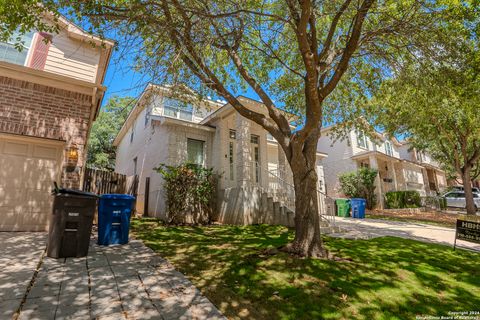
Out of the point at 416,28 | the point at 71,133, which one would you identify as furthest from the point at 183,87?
the point at 416,28

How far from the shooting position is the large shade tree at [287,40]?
516 cm

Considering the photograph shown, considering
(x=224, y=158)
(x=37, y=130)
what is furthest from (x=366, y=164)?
(x=37, y=130)

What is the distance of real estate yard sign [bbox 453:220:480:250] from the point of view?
6.12 m

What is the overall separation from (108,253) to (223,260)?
8.03ft

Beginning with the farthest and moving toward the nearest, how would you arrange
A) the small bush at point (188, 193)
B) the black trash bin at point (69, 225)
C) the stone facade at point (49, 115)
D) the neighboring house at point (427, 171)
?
the neighboring house at point (427, 171) → the small bush at point (188, 193) → the stone facade at point (49, 115) → the black trash bin at point (69, 225)

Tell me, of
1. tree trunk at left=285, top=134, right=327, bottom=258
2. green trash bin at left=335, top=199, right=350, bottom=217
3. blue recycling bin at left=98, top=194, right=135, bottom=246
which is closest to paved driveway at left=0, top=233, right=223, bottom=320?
blue recycling bin at left=98, top=194, right=135, bottom=246

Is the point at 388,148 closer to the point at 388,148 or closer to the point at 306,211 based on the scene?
the point at 388,148

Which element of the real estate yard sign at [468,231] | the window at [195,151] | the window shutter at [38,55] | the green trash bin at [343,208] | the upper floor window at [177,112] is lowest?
the real estate yard sign at [468,231]

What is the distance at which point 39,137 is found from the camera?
7.17 metres

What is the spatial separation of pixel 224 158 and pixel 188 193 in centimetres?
290

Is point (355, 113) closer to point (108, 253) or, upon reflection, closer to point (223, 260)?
point (223, 260)

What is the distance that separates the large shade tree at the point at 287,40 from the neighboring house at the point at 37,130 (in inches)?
73.1

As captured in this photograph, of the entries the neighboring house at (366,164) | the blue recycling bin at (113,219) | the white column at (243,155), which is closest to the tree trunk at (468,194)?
the neighboring house at (366,164)

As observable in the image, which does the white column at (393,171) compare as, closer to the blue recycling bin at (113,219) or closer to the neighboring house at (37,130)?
the blue recycling bin at (113,219)
